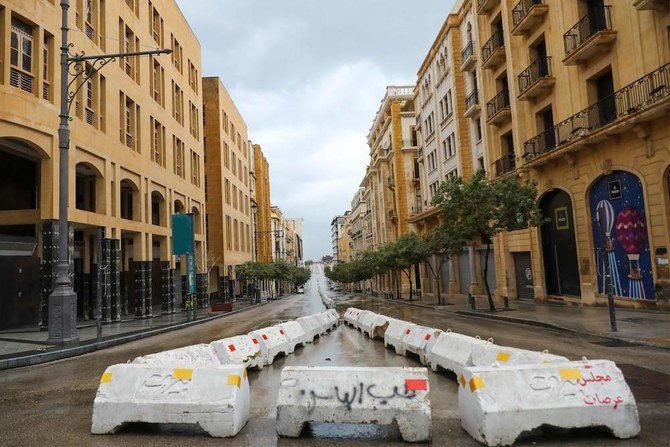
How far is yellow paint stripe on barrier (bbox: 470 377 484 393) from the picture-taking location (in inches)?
195

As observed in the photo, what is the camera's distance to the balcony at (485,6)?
29334 mm

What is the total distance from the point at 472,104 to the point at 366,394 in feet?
104

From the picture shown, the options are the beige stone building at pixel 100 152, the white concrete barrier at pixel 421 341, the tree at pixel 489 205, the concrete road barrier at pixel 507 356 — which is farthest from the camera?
the tree at pixel 489 205

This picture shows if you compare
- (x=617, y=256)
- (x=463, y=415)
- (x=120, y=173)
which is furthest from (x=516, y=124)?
(x=463, y=415)

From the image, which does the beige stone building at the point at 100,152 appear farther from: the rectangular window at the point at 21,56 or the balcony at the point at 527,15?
the balcony at the point at 527,15

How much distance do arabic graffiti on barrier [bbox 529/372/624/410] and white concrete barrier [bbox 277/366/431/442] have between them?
1.21m

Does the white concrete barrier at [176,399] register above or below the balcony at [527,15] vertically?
below

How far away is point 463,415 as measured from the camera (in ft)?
17.3

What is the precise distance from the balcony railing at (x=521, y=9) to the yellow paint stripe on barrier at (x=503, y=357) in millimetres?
22984

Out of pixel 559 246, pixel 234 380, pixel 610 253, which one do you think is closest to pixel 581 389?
pixel 234 380

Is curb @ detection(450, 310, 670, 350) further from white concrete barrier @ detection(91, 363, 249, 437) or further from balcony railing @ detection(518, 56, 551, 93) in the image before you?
balcony railing @ detection(518, 56, 551, 93)

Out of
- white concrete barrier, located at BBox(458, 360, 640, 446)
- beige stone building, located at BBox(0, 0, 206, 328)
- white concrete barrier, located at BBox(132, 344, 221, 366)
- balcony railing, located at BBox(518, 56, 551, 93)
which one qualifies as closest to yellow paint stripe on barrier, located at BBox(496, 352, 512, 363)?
white concrete barrier, located at BBox(458, 360, 640, 446)

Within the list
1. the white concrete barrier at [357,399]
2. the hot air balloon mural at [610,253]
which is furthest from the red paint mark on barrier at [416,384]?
the hot air balloon mural at [610,253]

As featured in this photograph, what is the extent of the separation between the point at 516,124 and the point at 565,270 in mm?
8537
